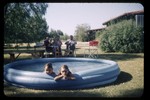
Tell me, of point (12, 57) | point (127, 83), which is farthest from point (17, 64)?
point (127, 83)

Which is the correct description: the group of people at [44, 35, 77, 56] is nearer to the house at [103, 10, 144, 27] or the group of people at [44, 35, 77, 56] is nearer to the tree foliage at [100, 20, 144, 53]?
the house at [103, 10, 144, 27]

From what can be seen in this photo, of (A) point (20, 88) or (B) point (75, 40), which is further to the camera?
(B) point (75, 40)

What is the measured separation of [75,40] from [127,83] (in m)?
2.44

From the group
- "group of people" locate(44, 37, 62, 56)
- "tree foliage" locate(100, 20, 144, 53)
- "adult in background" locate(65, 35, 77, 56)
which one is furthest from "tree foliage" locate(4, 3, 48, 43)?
"tree foliage" locate(100, 20, 144, 53)

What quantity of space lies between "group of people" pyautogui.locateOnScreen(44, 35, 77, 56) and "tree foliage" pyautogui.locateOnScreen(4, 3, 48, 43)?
656 millimetres

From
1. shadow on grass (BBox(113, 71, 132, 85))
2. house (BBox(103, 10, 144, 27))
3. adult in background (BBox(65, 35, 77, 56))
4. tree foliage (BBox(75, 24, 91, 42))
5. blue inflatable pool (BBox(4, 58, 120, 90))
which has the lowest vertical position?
shadow on grass (BBox(113, 71, 132, 85))

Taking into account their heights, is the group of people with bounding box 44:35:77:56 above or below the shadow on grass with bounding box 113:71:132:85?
above

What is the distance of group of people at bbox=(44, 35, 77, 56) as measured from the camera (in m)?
7.81

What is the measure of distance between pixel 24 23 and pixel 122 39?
4895mm

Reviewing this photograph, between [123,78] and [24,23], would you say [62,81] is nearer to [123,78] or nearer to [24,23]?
[123,78]

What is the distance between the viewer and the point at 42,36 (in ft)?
27.5

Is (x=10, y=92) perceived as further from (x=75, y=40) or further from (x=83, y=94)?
(x=75, y=40)

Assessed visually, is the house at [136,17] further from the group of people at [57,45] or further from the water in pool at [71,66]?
the group of people at [57,45]

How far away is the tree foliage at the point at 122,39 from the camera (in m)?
10.6
